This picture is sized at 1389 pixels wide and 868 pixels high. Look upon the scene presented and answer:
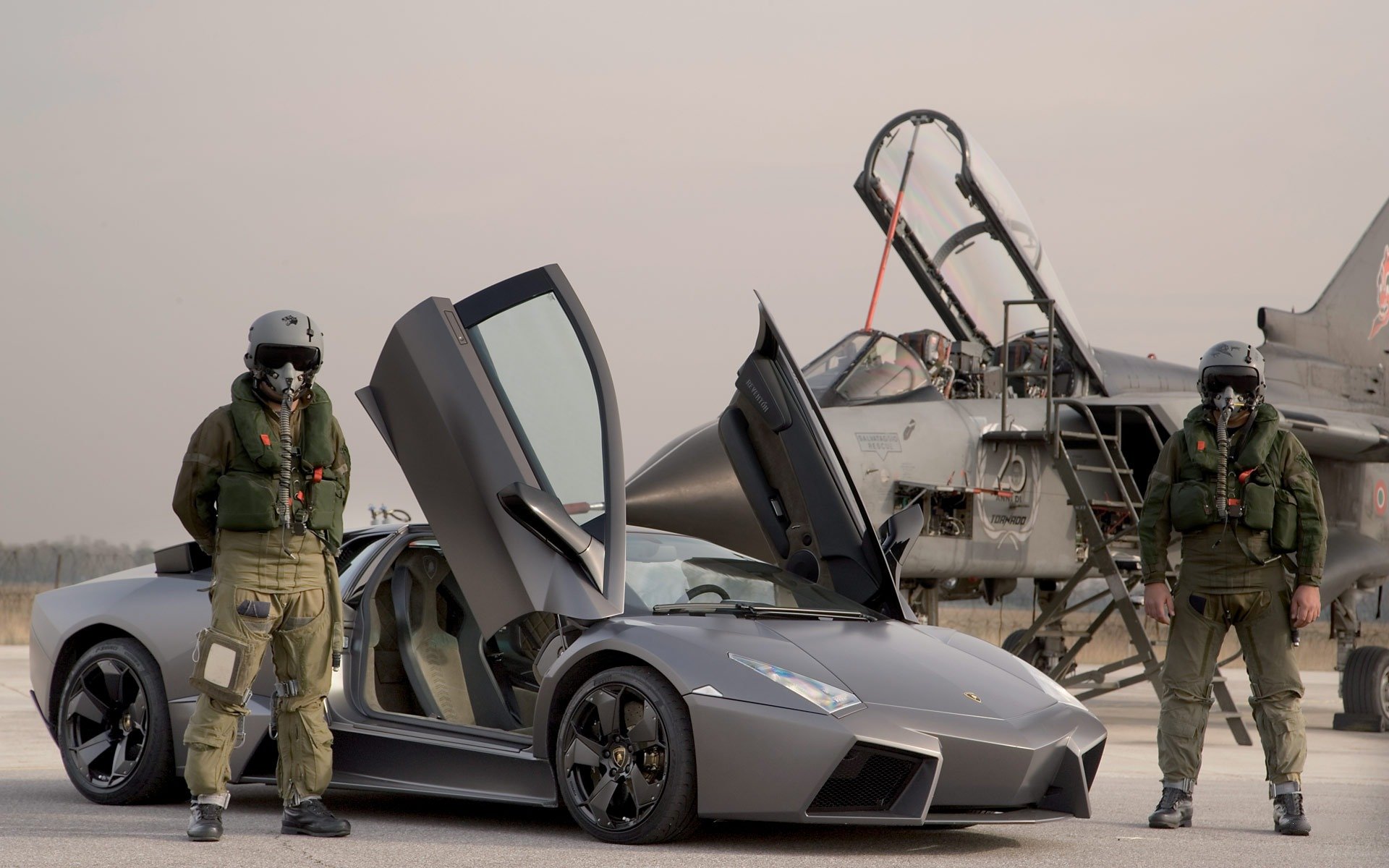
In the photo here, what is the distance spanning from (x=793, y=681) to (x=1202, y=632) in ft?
7.07

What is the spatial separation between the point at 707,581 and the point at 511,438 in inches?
40.4

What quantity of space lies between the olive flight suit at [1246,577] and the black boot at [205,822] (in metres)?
3.72

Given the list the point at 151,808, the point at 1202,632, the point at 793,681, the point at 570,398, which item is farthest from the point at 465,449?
the point at 1202,632

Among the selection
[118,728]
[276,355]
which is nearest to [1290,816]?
[276,355]

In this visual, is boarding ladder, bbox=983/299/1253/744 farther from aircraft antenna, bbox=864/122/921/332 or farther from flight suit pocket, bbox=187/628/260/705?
flight suit pocket, bbox=187/628/260/705

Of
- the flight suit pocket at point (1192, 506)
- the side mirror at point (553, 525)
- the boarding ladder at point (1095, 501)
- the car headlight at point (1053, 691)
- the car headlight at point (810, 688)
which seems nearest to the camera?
the car headlight at point (810, 688)

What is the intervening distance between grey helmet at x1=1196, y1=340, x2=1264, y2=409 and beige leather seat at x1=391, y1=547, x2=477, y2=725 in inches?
134

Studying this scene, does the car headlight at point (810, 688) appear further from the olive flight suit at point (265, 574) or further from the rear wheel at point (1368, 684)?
the rear wheel at point (1368, 684)

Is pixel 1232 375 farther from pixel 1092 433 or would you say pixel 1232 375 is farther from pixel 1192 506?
pixel 1092 433

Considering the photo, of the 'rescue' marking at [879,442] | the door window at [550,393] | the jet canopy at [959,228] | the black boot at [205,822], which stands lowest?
the black boot at [205,822]

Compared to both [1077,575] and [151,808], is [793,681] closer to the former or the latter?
[151,808]

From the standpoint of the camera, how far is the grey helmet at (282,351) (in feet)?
18.4

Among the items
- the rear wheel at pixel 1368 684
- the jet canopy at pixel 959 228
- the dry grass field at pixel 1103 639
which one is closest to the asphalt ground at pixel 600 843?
the jet canopy at pixel 959 228

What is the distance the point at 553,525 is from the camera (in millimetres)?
5879
